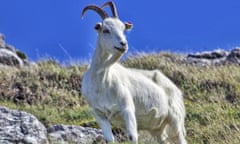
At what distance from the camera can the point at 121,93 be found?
12227mm

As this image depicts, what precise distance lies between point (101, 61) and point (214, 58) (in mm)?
12581

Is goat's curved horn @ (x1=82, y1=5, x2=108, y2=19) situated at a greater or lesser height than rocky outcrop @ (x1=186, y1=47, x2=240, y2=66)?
lesser

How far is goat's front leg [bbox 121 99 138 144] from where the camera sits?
1188 cm

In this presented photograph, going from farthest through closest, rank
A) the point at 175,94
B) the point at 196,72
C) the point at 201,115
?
the point at 196,72 → the point at 201,115 → the point at 175,94

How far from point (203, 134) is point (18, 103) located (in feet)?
15.8

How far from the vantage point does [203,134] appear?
50.1ft

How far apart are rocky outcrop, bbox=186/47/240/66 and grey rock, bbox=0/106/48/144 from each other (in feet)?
37.7

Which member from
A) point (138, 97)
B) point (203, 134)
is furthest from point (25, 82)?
point (138, 97)

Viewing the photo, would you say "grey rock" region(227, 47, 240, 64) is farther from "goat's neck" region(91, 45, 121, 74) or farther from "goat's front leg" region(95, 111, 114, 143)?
"goat's front leg" region(95, 111, 114, 143)

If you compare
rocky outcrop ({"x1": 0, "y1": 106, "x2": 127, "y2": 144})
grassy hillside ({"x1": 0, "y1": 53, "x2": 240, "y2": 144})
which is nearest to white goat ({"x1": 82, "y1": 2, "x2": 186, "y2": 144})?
rocky outcrop ({"x1": 0, "y1": 106, "x2": 127, "y2": 144})

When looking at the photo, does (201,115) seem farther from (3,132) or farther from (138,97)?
(3,132)

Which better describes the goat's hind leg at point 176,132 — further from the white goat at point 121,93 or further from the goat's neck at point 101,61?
the goat's neck at point 101,61

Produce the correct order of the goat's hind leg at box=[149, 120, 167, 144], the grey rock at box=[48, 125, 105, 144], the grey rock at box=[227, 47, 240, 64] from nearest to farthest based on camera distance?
the grey rock at box=[48, 125, 105, 144] < the goat's hind leg at box=[149, 120, 167, 144] < the grey rock at box=[227, 47, 240, 64]

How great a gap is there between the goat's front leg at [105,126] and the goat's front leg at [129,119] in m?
0.28
